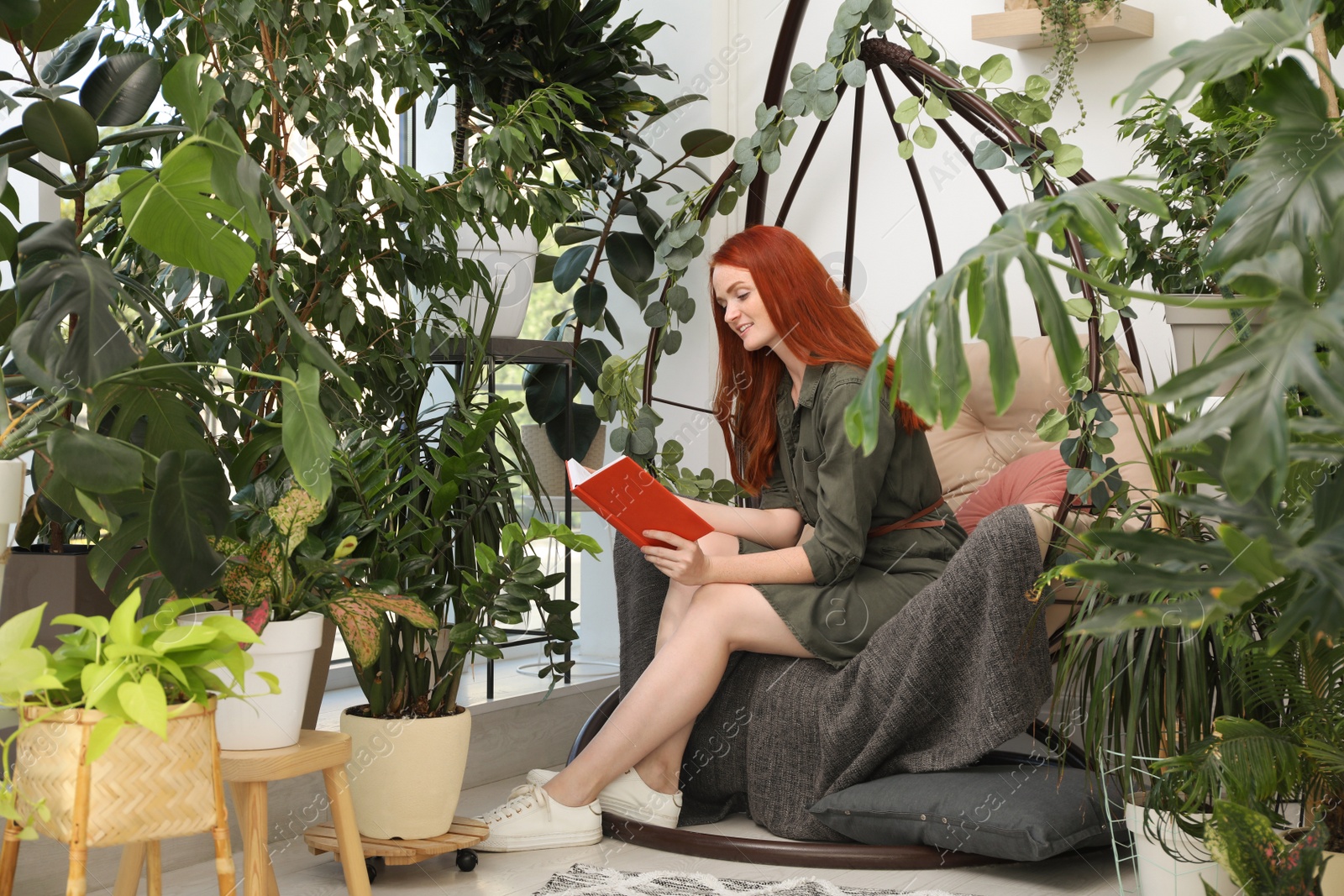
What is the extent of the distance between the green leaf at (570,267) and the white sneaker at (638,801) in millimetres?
1188

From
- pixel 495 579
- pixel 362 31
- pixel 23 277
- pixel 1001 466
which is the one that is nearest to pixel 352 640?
pixel 495 579

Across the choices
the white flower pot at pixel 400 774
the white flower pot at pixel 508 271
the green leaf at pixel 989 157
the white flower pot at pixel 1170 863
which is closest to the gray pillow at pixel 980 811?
the white flower pot at pixel 1170 863

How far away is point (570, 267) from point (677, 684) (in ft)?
3.78

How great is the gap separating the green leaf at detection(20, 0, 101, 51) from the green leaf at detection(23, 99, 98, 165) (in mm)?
144

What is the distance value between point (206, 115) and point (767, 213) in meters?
2.33

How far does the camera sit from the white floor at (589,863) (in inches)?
75.3

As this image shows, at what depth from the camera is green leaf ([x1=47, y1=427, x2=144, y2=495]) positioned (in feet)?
3.76

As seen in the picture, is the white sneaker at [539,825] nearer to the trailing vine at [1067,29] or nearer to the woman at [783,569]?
the woman at [783,569]

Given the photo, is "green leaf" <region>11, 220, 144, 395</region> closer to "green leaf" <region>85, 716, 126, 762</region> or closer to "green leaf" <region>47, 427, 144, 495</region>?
"green leaf" <region>47, 427, 144, 495</region>

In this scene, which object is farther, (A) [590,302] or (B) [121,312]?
(A) [590,302]

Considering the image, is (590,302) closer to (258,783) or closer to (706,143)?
(706,143)

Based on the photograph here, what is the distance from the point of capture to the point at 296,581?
161 cm

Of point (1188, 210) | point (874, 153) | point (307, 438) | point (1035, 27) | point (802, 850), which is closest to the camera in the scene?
point (307, 438)

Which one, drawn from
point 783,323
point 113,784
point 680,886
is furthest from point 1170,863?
point 113,784
